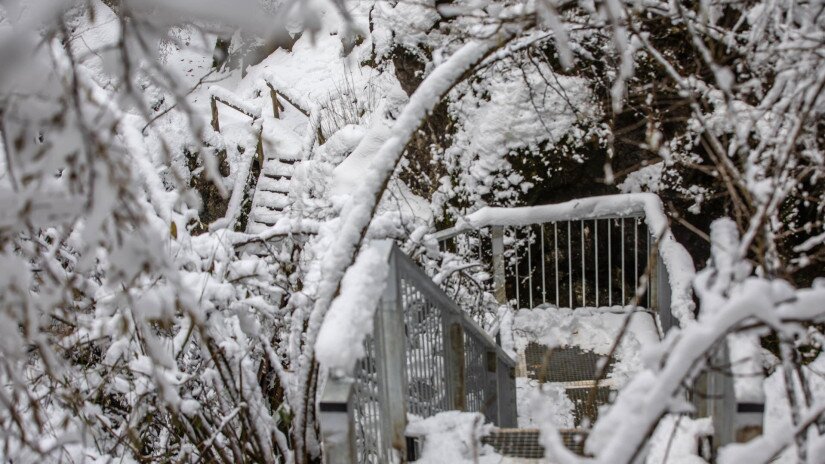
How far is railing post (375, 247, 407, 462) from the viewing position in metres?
2.57

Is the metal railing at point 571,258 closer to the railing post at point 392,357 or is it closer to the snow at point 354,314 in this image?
the railing post at point 392,357

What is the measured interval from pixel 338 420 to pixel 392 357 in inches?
18.4

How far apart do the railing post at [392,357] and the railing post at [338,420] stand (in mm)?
361

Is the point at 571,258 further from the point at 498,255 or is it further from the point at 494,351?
the point at 494,351

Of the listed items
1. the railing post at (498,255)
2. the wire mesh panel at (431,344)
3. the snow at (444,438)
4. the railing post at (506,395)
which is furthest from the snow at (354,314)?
the railing post at (498,255)

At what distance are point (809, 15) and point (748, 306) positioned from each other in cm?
196

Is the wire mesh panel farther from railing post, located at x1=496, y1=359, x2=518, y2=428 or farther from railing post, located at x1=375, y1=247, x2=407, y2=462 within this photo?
railing post, located at x1=496, y1=359, x2=518, y2=428

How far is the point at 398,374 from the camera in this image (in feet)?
8.71

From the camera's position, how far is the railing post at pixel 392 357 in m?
2.57

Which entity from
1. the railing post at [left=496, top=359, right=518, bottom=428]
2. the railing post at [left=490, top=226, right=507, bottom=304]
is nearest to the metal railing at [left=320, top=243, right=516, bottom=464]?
the railing post at [left=496, top=359, right=518, bottom=428]

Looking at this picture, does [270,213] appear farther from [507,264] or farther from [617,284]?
[617,284]

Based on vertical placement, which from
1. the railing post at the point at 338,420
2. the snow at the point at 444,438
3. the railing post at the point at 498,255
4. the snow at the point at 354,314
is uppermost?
the railing post at the point at 498,255

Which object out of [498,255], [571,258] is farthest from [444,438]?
[571,258]

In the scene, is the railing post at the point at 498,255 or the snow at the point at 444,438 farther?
the railing post at the point at 498,255
